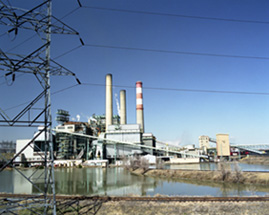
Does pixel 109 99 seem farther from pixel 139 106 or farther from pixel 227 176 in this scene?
pixel 227 176

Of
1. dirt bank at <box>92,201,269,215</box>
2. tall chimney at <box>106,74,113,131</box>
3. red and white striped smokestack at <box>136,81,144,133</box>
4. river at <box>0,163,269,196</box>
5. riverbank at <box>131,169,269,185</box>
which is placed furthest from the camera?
red and white striped smokestack at <box>136,81,144,133</box>

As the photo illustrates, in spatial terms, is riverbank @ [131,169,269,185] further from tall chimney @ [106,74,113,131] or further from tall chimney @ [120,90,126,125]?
tall chimney @ [120,90,126,125]

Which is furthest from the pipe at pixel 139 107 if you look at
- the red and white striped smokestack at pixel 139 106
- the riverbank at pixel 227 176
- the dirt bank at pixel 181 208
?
the dirt bank at pixel 181 208

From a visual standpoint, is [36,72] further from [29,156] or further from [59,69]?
[29,156]

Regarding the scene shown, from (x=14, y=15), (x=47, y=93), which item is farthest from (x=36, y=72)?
(x=14, y=15)

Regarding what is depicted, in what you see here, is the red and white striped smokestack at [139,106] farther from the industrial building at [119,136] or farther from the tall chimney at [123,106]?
the tall chimney at [123,106]

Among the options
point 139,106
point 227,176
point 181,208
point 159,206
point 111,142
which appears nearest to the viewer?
point 181,208

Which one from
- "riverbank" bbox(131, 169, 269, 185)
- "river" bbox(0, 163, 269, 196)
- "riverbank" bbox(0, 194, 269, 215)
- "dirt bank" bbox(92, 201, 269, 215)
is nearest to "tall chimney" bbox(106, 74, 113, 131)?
"riverbank" bbox(131, 169, 269, 185)

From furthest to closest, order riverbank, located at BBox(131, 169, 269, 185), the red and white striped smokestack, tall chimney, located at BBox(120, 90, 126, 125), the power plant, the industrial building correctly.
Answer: tall chimney, located at BBox(120, 90, 126, 125) < the red and white striped smokestack < the industrial building < the power plant < riverbank, located at BBox(131, 169, 269, 185)

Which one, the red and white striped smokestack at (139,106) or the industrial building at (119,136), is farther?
the red and white striped smokestack at (139,106)

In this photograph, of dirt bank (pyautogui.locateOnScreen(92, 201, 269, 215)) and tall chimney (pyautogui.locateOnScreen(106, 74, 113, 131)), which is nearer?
dirt bank (pyautogui.locateOnScreen(92, 201, 269, 215))

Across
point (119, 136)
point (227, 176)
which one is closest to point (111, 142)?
point (119, 136)

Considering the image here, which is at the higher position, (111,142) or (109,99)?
(109,99)

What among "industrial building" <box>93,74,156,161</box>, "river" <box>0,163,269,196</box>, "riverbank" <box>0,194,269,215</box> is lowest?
"river" <box>0,163,269,196</box>
